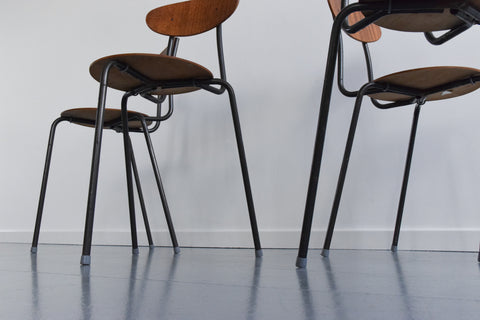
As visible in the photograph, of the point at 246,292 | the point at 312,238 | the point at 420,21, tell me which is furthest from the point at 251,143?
the point at 246,292

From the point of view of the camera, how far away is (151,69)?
3.30 feet

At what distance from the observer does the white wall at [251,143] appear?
132 centimetres

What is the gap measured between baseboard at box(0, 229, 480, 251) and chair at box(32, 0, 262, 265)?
262mm

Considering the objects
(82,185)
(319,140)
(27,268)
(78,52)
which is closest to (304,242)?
(319,140)

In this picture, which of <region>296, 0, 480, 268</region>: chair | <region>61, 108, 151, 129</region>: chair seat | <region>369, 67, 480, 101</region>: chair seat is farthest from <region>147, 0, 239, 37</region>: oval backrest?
<region>369, 67, 480, 101</region>: chair seat

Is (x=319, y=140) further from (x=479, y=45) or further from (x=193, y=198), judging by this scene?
(x=193, y=198)

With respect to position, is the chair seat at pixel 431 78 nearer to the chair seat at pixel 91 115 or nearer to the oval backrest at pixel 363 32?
the oval backrest at pixel 363 32

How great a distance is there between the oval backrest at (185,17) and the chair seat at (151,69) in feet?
1.01

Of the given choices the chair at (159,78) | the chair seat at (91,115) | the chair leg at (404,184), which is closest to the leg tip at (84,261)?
the chair at (159,78)

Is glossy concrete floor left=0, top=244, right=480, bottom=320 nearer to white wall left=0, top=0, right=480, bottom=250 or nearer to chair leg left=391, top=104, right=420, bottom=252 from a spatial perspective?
chair leg left=391, top=104, right=420, bottom=252

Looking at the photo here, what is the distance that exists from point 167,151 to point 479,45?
115 centimetres

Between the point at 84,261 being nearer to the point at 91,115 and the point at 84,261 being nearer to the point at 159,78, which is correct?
the point at 159,78

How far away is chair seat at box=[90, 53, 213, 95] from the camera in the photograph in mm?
940

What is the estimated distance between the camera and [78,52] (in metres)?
2.12
